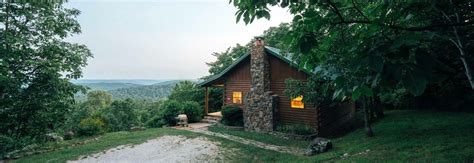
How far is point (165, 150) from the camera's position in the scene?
9828mm

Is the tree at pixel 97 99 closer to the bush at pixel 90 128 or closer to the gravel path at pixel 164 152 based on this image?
the bush at pixel 90 128

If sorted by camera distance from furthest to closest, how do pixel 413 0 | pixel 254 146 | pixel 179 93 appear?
1. pixel 179 93
2. pixel 254 146
3. pixel 413 0

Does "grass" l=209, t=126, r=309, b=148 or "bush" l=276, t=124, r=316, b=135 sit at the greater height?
"bush" l=276, t=124, r=316, b=135

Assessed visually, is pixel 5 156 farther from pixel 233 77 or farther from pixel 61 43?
pixel 233 77

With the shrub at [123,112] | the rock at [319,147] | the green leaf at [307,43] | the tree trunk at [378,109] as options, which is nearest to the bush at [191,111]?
the shrub at [123,112]

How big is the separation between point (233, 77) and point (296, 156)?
9.18 m

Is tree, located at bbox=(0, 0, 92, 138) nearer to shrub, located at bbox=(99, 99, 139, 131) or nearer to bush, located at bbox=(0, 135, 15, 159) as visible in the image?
bush, located at bbox=(0, 135, 15, 159)

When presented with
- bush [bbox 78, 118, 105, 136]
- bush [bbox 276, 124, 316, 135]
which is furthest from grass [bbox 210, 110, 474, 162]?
bush [bbox 78, 118, 105, 136]

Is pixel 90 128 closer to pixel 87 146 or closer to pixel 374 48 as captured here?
pixel 87 146

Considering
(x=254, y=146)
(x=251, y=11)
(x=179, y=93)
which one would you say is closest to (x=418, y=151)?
(x=254, y=146)

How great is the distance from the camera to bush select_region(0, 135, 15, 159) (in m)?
8.82

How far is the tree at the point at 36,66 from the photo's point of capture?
29.4ft

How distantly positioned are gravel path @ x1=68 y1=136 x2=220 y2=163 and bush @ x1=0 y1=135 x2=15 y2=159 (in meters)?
2.72

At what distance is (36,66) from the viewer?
9.36 metres
